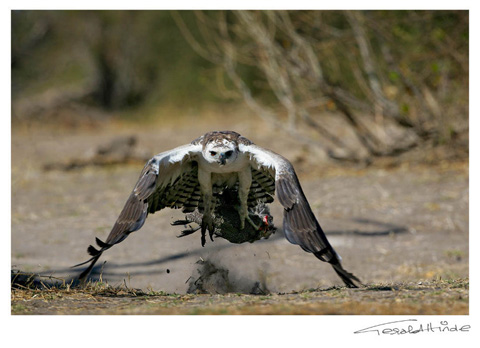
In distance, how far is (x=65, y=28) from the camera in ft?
84.3

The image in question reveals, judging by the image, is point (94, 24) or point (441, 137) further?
point (94, 24)

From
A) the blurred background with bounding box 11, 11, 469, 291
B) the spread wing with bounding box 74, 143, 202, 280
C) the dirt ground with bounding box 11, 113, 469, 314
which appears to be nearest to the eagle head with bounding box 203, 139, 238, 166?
the spread wing with bounding box 74, 143, 202, 280

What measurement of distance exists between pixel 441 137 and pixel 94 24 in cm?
1658

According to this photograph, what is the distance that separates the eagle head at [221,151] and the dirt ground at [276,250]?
1.05m

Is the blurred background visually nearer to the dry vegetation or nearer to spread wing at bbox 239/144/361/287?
the dry vegetation

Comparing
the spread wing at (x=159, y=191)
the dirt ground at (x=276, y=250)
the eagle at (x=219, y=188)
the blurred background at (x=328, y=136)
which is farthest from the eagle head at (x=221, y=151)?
the blurred background at (x=328, y=136)

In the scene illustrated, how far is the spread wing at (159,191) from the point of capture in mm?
4590

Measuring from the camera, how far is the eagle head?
17.2ft

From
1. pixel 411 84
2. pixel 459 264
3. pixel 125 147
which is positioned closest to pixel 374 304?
pixel 459 264

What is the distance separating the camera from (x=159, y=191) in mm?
5422

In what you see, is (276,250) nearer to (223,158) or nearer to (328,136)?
(223,158)

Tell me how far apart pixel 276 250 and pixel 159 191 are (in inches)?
104

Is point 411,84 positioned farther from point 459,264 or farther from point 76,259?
point 76,259

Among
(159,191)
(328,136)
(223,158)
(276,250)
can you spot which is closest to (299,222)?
(223,158)
